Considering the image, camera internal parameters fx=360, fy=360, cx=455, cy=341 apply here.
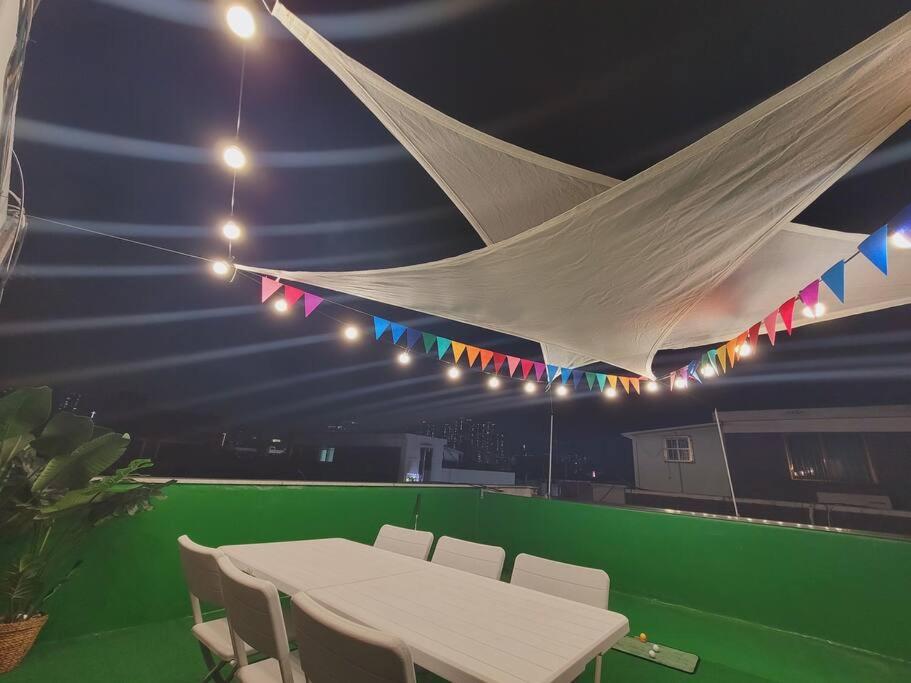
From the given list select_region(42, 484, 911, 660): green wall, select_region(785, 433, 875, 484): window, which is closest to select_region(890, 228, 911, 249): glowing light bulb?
select_region(42, 484, 911, 660): green wall

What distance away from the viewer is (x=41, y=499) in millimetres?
1916

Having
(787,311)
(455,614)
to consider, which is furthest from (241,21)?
(787,311)

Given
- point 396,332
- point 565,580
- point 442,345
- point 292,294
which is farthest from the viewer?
point 442,345

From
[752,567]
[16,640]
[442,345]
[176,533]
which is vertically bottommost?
[16,640]

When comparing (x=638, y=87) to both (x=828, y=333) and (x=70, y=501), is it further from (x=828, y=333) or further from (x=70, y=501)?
(x=828, y=333)

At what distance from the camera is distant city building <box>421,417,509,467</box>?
1190 centimetres

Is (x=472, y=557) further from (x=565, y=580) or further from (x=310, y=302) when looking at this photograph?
(x=310, y=302)

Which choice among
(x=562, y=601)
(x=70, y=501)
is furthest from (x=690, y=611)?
(x=70, y=501)

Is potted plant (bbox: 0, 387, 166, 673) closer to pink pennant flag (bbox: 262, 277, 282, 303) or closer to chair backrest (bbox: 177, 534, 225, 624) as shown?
chair backrest (bbox: 177, 534, 225, 624)

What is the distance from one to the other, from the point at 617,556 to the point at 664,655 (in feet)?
4.46

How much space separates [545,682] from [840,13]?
3.01 meters

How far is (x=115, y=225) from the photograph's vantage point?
395 cm

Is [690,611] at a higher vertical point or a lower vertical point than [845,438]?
lower

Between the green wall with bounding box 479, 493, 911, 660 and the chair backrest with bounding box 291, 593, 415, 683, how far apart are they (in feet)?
11.8
